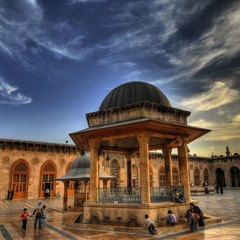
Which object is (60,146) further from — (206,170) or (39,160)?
(206,170)

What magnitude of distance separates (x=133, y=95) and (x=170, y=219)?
191 inches

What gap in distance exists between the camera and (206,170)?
46.5m

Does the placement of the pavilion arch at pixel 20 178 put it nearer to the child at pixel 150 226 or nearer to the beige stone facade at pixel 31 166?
the beige stone facade at pixel 31 166

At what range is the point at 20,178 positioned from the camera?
2606cm

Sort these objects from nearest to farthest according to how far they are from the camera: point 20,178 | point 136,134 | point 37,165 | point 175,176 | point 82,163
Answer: point 136,134
point 82,163
point 20,178
point 37,165
point 175,176

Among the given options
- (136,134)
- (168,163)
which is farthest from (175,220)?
(168,163)

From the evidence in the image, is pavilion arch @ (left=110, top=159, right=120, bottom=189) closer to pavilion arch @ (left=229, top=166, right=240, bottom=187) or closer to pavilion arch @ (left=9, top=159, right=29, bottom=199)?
pavilion arch @ (left=9, top=159, right=29, bottom=199)

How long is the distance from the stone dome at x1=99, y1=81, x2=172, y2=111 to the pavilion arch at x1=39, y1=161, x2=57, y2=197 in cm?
1939

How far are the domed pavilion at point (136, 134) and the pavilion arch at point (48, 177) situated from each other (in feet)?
60.1

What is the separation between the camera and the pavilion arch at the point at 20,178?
83.8 feet

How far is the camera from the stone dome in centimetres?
1009

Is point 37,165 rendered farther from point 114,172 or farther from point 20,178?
point 114,172

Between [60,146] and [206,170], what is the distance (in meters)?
29.6

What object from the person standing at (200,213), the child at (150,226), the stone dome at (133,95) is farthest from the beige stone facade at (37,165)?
the child at (150,226)
